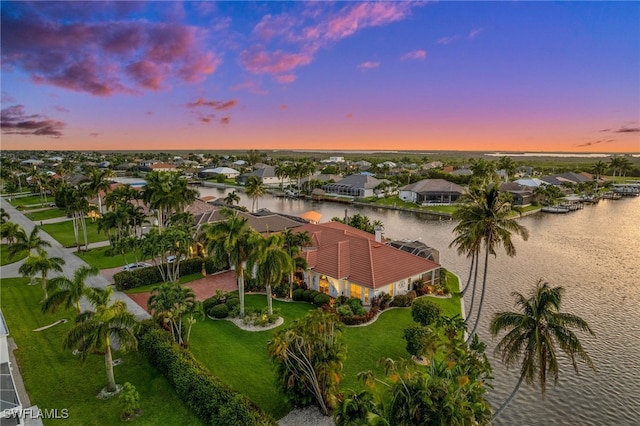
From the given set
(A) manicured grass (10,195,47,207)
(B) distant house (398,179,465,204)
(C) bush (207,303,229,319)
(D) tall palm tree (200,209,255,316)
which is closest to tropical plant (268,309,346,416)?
(D) tall palm tree (200,209,255,316)

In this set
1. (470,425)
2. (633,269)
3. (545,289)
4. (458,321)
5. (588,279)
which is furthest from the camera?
(633,269)

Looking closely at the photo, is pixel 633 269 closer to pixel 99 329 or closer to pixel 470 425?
pixel 470 425

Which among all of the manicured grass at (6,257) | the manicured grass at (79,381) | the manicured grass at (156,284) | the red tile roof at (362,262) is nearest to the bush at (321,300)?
the red tile roof at (362,262)

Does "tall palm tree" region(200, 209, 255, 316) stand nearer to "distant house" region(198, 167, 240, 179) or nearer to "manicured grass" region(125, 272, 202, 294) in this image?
"manicured grass" region(125, 272, 202, 294)

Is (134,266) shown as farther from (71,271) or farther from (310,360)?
(310,360)

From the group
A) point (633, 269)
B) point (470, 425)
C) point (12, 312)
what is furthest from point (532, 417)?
point (12, 312)

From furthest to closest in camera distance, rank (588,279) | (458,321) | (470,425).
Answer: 1. (588,279)
2. (458,321)
3. (470,425)

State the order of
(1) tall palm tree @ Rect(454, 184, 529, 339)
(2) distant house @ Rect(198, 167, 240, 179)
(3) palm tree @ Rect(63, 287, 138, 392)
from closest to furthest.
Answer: (3) palm tree @ Rect(63, 287, 138, 392) < (1) tall palm tree @ Rect(454, 184, 529, 339) < (2) distant house @ Rect(198, 167, 240, 179)
